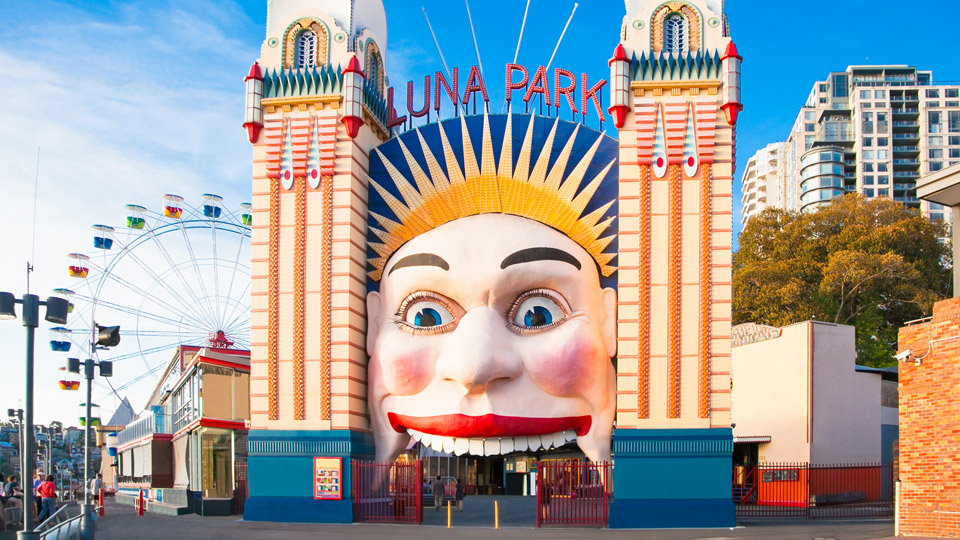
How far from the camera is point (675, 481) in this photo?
25297 millimetres

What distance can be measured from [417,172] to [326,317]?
4994 millimetres

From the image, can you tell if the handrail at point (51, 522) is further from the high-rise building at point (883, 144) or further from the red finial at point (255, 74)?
the high-rise building at point (883, 144)

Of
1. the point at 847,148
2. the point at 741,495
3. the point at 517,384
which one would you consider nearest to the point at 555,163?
the point at 517,384

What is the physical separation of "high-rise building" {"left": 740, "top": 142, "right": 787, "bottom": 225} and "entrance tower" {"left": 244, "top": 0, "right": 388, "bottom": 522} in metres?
118

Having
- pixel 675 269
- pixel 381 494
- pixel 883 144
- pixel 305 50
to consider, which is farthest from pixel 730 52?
pixel 883 144

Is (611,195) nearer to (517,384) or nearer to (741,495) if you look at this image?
(517,384)

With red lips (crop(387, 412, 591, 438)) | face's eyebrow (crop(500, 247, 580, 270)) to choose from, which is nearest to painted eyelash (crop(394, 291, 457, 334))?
face's eyebrow (crop(500, 247, 580, 270))

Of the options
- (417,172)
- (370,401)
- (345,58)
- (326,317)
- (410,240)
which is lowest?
(370,401)

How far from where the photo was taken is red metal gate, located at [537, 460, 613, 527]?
25953 millimetres

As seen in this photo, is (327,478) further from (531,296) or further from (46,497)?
(531,296)

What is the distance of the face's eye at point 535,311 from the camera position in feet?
88.4

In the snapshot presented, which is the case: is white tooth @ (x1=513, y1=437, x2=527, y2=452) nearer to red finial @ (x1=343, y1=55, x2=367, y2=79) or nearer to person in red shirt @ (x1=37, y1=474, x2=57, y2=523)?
red finial @ (x1=343, y1=55, x2=367, y2=79)

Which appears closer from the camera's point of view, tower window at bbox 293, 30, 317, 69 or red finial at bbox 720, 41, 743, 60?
red finial at bbox 720, 41, 743, 60

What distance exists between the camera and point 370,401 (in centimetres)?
2848
